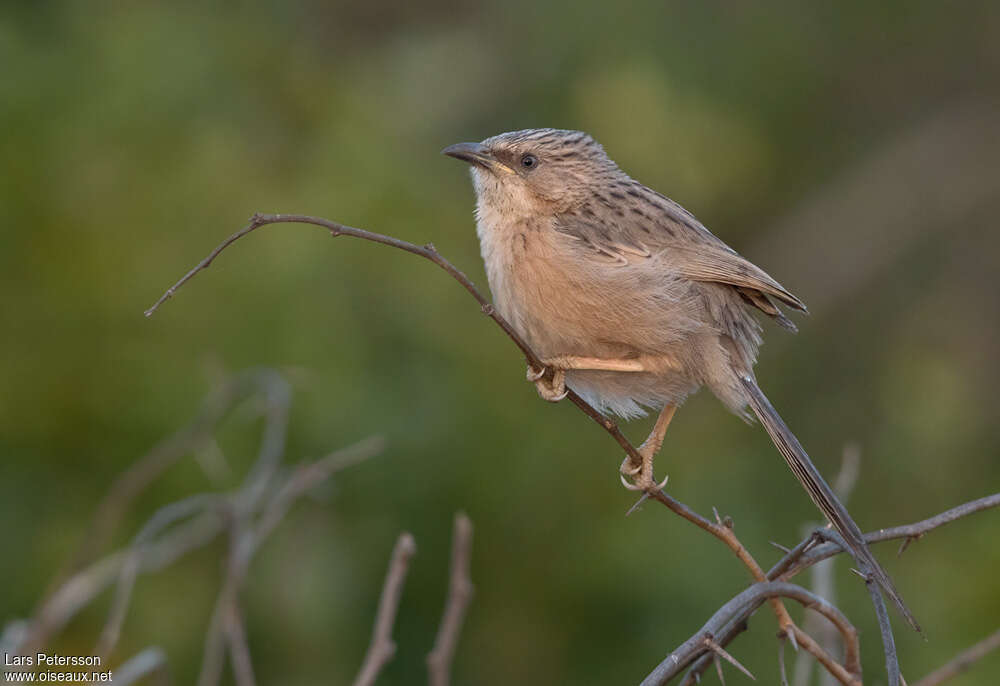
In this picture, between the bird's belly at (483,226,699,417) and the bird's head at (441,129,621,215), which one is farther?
the bird's head at (441,129,621,215)

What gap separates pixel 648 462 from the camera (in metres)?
4.42

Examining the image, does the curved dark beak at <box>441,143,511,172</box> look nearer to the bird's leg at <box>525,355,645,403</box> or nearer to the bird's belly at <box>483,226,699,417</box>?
the bird's belly at <box>483,226,699,417</box>

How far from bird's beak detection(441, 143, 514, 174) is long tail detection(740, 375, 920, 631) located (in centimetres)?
114

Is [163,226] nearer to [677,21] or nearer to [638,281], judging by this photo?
[638,281]

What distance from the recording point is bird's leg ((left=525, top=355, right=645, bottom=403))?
14.5 ft

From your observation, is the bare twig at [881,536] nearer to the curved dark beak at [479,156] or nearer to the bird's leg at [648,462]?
the bird's leg at [648,462]

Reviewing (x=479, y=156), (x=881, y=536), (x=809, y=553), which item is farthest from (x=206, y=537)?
(x=881, y=536)

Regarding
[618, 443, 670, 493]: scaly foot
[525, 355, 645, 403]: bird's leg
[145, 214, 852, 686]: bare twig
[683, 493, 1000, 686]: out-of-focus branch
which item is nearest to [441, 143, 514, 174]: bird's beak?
[525, 355, 645, 403]: bird's leg

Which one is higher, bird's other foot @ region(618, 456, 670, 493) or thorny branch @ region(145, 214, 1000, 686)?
thorny branch @ region(145, 214, 1000, 686)

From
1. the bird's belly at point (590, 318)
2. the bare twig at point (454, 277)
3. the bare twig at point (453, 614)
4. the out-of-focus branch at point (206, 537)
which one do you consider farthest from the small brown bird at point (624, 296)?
the bare twig at point (453, 614)

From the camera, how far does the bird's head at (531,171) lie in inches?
191

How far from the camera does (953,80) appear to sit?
1031 cm

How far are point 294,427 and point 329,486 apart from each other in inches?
11.7

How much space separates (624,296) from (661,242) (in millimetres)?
310
